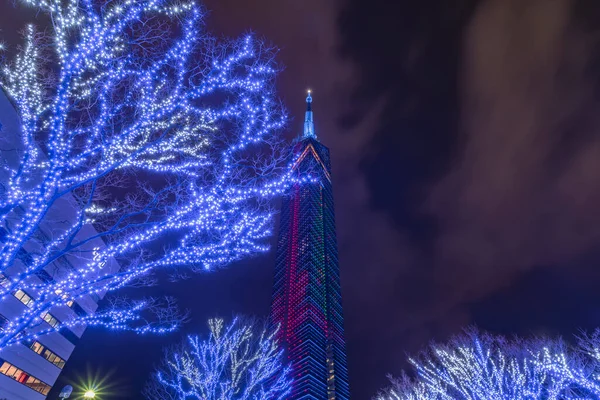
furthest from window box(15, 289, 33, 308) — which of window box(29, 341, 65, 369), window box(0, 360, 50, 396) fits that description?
window box(0, 360, 50, 396)

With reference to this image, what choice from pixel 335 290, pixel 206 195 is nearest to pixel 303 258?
pixel 335 290

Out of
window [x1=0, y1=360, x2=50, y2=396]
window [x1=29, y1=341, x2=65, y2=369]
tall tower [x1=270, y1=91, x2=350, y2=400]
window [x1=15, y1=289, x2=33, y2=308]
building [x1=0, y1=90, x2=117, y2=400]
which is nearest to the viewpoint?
building [x1=0, y1=90, x2=117, y2=400]

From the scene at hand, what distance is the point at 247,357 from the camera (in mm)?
13672

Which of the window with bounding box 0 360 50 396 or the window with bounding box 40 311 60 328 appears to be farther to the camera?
the window with bounding box 40 311 60 328

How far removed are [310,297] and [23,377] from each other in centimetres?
4483

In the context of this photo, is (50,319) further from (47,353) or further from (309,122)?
(309,122)

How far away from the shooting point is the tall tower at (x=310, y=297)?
57.1m

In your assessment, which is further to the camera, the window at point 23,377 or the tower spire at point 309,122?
the tower spire at point 309,122

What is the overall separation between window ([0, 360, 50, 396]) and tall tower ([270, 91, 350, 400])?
1486 inches

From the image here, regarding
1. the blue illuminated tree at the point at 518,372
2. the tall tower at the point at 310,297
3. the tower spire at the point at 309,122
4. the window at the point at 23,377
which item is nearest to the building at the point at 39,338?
the window at the point at 23,377

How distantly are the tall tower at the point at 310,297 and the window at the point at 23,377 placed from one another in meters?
37.7

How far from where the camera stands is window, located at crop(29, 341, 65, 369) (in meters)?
25.4

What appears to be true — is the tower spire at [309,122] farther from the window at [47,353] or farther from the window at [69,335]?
the window at [47,353]

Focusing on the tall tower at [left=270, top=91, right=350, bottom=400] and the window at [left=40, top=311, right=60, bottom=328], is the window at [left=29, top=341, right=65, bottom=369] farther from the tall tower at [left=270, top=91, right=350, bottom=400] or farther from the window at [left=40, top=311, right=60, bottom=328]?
the tall tower at [left=270, top=91, right=350, bottom=400]
